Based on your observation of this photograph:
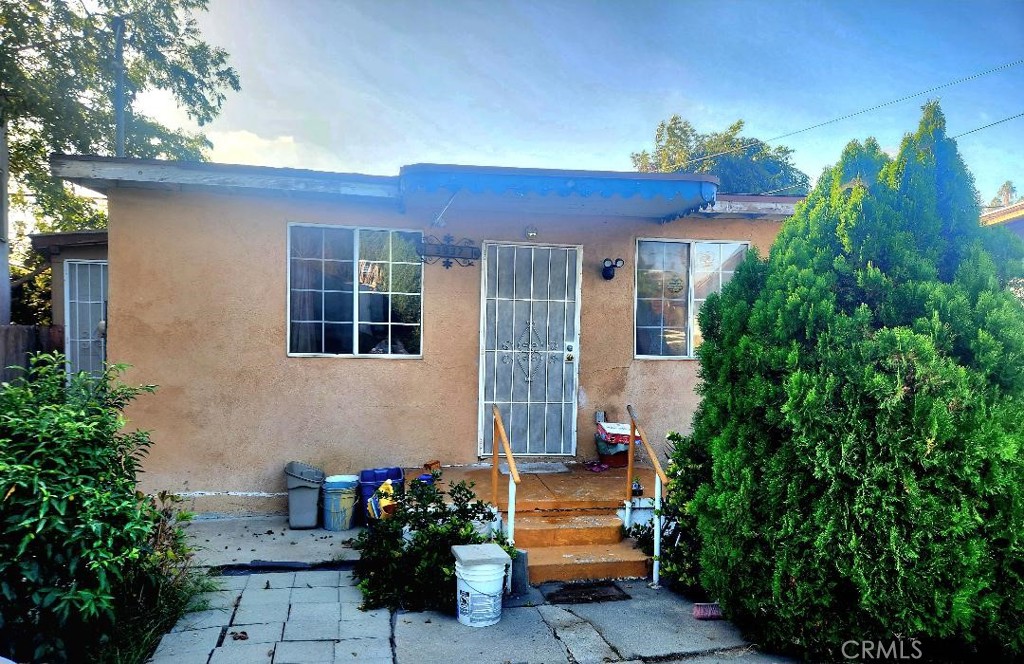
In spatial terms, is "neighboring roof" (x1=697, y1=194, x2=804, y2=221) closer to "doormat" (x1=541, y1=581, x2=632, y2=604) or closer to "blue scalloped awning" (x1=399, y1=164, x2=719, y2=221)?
"blue scalloped awning" (x1=399, y1=164, x2=719, y2=221)

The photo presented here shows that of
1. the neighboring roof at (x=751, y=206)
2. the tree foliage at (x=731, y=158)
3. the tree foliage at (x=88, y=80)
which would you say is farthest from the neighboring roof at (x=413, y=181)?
the tree foliage at (x=731, y=158)

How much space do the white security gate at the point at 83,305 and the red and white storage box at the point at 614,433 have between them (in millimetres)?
7434

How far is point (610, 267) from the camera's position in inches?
261

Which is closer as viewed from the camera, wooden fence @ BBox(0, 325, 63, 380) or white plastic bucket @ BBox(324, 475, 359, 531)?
white plastic bucket @ BBox(324, 475, 359, 531)

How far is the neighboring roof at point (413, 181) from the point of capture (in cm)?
525

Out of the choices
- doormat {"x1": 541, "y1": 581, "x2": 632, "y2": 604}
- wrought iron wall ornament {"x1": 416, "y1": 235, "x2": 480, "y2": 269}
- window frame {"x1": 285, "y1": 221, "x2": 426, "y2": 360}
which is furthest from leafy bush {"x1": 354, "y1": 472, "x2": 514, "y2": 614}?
wrought iron wall ornament {"x1": 416, "y1": 235, "x2": 480, "y2": 269}

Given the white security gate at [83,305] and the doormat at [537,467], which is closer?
the doormat at [537,467]

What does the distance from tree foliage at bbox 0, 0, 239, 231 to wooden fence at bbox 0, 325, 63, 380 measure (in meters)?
6.03

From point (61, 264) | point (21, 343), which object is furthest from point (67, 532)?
point (61, 264)

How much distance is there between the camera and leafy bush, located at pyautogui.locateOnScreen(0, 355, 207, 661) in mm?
2930

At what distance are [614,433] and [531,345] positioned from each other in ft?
4.36

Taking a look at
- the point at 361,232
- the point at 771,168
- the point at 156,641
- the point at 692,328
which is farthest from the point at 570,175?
the point at 771,168

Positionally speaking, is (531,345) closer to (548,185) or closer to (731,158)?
(548,185)

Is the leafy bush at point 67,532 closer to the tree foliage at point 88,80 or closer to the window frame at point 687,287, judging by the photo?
the window frame at point 687,287
